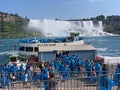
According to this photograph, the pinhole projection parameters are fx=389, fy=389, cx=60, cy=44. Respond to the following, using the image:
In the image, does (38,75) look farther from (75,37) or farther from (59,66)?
(75,37)

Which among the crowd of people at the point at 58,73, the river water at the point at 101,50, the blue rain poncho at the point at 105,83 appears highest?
the blue rain poncho at the point at 105,83

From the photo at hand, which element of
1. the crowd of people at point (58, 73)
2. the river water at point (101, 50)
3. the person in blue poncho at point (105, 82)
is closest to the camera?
the person in blue poncho at point (105, 82)

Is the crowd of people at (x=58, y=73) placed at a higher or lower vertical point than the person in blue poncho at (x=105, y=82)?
lower

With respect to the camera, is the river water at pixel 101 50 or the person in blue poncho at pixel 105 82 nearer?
the person in blue poncho at pixel 105 82

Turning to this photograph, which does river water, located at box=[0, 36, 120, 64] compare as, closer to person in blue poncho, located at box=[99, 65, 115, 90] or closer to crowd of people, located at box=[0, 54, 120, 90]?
crowd of people, located at box=[0, 54, 120, 90]

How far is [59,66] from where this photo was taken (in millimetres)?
23141

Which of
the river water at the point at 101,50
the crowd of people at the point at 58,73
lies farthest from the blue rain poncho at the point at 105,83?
the river water at the point at 101,50

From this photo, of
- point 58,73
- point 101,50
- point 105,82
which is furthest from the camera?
point 101,50

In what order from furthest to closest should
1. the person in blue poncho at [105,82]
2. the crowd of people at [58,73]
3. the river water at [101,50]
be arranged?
the river water at [101,50] → the crowd of people at [58,73] → the person in blue poncho at [105,82]

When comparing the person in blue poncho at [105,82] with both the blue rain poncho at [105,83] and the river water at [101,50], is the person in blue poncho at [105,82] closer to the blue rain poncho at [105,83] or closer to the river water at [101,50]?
the blue rain poncho at [105,83]

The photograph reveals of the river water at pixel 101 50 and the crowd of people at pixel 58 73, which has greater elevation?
the crowd of people at pixel 58 73

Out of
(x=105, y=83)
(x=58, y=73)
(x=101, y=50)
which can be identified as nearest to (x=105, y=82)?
(x=105, y=83)

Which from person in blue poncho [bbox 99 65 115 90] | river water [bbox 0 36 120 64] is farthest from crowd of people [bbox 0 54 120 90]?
river water [bbox 0 36 120 64]

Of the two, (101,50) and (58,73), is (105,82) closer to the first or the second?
(58,73)
